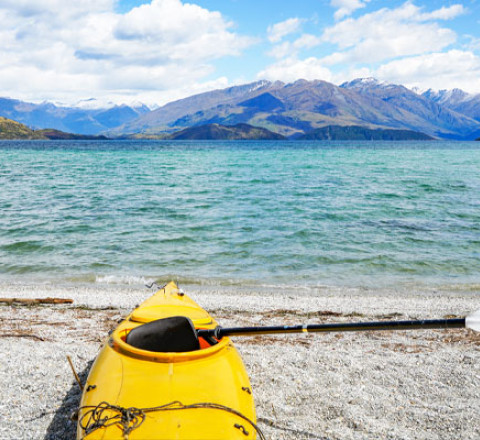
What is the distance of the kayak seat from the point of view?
5332 mm

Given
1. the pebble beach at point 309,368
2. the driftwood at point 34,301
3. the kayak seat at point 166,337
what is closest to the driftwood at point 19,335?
the pebble beach at point 309,368

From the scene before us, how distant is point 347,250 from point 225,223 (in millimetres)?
7468

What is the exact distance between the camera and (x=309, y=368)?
7.27m

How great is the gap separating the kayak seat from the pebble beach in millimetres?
1565

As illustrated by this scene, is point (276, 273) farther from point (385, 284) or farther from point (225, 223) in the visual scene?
point (225, 223)

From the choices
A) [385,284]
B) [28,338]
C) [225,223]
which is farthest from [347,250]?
[28,338]

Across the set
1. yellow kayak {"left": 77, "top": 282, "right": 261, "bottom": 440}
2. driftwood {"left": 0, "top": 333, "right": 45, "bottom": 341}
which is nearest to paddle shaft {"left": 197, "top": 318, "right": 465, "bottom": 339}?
yellow kayak {"left": 77, "top": 282, "right": 261, "bottom": 440}

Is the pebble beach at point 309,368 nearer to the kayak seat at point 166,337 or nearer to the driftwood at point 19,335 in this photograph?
the driftwood at point 19,335

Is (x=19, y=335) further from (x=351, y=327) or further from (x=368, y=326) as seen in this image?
(x=368, y=326)

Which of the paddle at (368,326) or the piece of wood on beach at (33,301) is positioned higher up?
the paddle at (368,326)

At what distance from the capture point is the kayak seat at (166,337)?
533cm

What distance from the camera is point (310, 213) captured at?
81.2ft

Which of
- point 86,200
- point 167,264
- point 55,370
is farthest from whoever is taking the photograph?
point 86,200

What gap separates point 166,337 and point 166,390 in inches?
36.1
